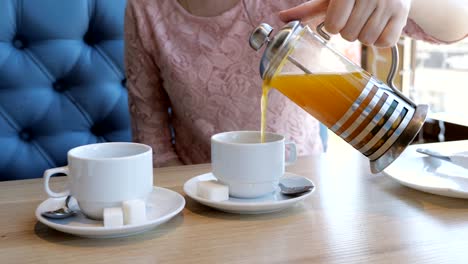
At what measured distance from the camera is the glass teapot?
0.64 metres

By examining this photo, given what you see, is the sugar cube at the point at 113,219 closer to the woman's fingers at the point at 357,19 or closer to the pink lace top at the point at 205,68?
the woman's fingers at the point at 357,19

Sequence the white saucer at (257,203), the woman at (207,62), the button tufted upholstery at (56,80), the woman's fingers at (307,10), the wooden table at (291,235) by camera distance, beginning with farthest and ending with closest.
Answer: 1. the button tufted upholstery at (56,80)
2. the woman at (207,62)
3. the woman's fingers at (307,10)
4. the white saucer at (257,203)
5. the wooden table at (291,235)

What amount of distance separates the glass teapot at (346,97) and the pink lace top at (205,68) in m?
0.47

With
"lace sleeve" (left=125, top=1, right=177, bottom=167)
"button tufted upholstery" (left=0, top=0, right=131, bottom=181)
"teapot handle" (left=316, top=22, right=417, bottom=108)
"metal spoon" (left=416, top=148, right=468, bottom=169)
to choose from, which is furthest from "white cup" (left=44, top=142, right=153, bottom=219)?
"button tufted upholstery" (left=0, top=0, right=131, bottom=181)

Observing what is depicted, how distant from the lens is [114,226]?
0.57m

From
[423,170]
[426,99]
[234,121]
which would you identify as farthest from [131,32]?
[426,99]

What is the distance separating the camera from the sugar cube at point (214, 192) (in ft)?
2.15

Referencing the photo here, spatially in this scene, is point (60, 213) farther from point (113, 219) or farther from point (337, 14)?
point (337, 14)

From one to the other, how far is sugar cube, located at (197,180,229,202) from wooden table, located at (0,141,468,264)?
0.02m

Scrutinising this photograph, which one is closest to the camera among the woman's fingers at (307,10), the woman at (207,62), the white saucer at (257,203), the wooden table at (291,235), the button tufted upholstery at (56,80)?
the wooden table at (291,235)

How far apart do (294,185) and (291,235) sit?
14 cm

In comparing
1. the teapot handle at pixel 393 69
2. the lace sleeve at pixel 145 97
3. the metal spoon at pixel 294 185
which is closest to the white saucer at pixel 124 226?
the metal spoon at pixel 294 185

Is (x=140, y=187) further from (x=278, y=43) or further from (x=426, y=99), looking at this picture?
(x=426, y=99)

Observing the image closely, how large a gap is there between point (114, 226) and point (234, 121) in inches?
23.9
